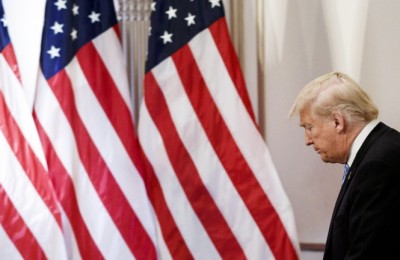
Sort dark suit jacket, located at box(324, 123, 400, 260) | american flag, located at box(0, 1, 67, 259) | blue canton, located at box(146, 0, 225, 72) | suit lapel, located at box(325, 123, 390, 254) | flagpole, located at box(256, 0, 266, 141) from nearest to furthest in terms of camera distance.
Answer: dark suit jacket, located at box(324, 123, 400, 260) → suit lapel, located at box(325, 123, 390, 254) → american flag, located at box(0, 1, 67, 259) → blue canton, located at box(146, 0, 225, 72) → flagpole, located at box(256, 0, 266, 141)

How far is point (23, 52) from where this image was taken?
275 centimetres

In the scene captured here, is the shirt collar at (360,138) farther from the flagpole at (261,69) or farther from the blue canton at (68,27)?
the blue canton at (68,27)

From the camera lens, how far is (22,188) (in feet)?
8.09

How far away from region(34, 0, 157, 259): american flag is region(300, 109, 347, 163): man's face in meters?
1.08

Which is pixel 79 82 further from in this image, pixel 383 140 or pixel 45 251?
pixel 383 140

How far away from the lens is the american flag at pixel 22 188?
243cm

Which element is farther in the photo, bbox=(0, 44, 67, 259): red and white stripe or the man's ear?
bbox=(0, 44, 67, 259): red and white stripe

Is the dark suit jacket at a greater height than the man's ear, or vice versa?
the man's ear

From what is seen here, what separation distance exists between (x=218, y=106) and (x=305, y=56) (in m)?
0.50

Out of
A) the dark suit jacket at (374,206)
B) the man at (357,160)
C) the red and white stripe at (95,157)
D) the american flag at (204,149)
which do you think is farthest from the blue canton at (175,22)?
the dark suit jacket at (374,206)

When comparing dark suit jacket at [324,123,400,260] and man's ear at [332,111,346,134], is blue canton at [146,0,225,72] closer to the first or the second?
man's ear at [332,111,346,134]

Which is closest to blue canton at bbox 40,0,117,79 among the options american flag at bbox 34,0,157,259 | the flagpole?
american flag at bbox 34,0,157,259

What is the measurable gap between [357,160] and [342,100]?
16 centimetres

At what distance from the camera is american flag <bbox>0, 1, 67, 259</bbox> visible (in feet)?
7.97
